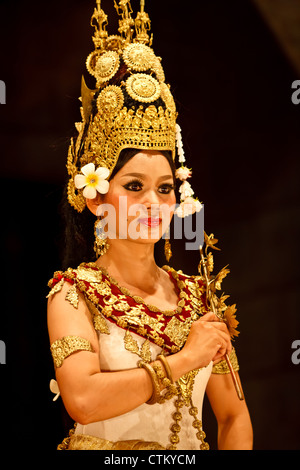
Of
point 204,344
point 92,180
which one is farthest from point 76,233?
point 204,344

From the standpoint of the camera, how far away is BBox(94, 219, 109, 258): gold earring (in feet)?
9.46

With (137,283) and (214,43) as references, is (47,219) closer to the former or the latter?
(137,283)

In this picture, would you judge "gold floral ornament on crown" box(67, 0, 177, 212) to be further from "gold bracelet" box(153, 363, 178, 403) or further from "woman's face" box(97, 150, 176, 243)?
"gold bracelet" box(153, 363, 178, 403)

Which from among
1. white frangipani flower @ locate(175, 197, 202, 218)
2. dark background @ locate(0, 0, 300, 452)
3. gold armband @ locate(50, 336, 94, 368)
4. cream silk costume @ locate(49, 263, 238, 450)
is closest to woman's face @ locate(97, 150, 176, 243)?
white frangipani flower @ locate(175, 197, 202, 218)

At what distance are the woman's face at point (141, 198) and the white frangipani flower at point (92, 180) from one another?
0.05m

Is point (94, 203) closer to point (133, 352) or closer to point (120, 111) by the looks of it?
point (120, 111)

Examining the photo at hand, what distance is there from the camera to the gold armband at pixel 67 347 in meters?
2.57

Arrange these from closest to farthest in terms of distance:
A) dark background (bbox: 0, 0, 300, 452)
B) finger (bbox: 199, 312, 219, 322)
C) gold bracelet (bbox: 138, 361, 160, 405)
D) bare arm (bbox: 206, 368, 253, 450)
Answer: gold bracelet (bbox: 138, 361, 160, 405), finger (bbox: 199, 312, 219, 322), bare arm (bbox: 206, 368, 253, 450), dark background (bbox: 0, 0, 300, 452)

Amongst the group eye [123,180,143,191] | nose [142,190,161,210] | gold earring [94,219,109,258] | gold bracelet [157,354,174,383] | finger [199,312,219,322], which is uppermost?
eye [123,180,143,191]

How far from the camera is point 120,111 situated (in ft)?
9.05

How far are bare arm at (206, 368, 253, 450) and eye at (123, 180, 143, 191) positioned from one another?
76cm

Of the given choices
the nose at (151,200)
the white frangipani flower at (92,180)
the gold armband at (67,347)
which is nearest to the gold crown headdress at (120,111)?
the white frangipani flower at (92,180)

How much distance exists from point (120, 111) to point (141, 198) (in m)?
0.31

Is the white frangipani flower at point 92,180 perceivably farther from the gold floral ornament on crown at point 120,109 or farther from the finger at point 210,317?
the finger at point 210,317
